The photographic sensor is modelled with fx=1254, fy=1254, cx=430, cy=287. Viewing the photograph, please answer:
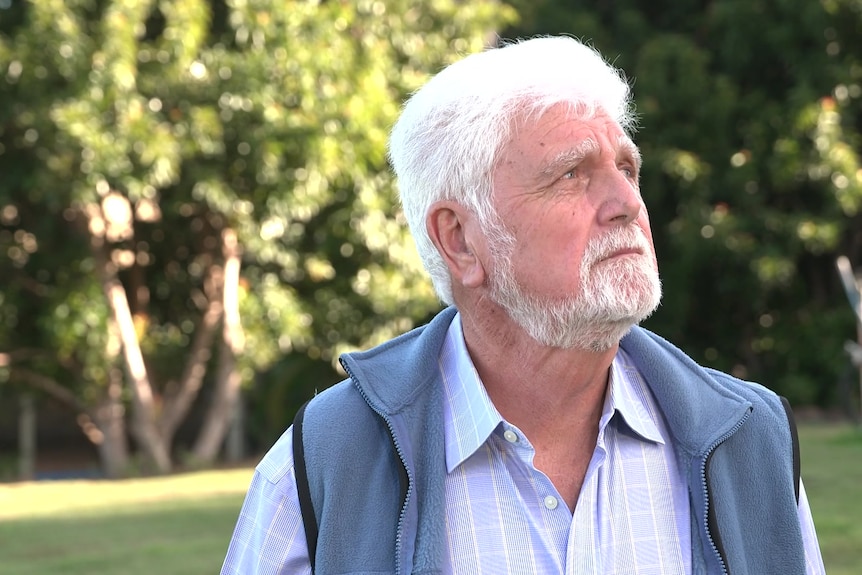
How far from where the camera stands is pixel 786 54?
1603 cm

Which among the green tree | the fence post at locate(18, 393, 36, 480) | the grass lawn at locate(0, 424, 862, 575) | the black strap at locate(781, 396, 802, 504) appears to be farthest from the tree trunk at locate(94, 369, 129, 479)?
the black strap at locate(781, 396, 802, 504)

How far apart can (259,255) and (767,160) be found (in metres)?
7.11

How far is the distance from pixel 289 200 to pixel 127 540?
13.8ft

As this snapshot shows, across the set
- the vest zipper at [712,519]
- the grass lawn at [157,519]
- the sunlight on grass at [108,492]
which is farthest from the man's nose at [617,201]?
the sunlight on grass at [108,492]

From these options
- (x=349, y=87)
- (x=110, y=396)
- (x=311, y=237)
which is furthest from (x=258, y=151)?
(x=110, y=396)

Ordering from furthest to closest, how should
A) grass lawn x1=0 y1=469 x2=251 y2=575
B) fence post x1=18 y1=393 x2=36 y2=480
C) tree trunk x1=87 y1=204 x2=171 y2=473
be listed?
fence post x1=18 y1=393 x2=36 y2=480, tree trunk x1=87 y1=204 x2=171 y2=473, grass lawn x1=0 y1=469 x2=251 y2=575

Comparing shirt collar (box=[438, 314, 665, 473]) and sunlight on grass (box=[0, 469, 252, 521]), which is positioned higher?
shirt collar (box=[438, 314, 665, 473])

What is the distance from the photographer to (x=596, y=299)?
1.90 metres

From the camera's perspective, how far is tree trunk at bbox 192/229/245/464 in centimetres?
1288

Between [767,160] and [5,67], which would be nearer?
[5,67]

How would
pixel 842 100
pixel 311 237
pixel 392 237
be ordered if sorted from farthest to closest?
1. pixel 842 100
2. pixel 311 237
3. pixel 392 237

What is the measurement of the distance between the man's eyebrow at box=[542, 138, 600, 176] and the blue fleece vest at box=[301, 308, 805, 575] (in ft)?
1.21

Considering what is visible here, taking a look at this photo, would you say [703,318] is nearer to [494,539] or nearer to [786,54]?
[786,54]

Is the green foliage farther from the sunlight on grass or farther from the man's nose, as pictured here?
the man's nose
